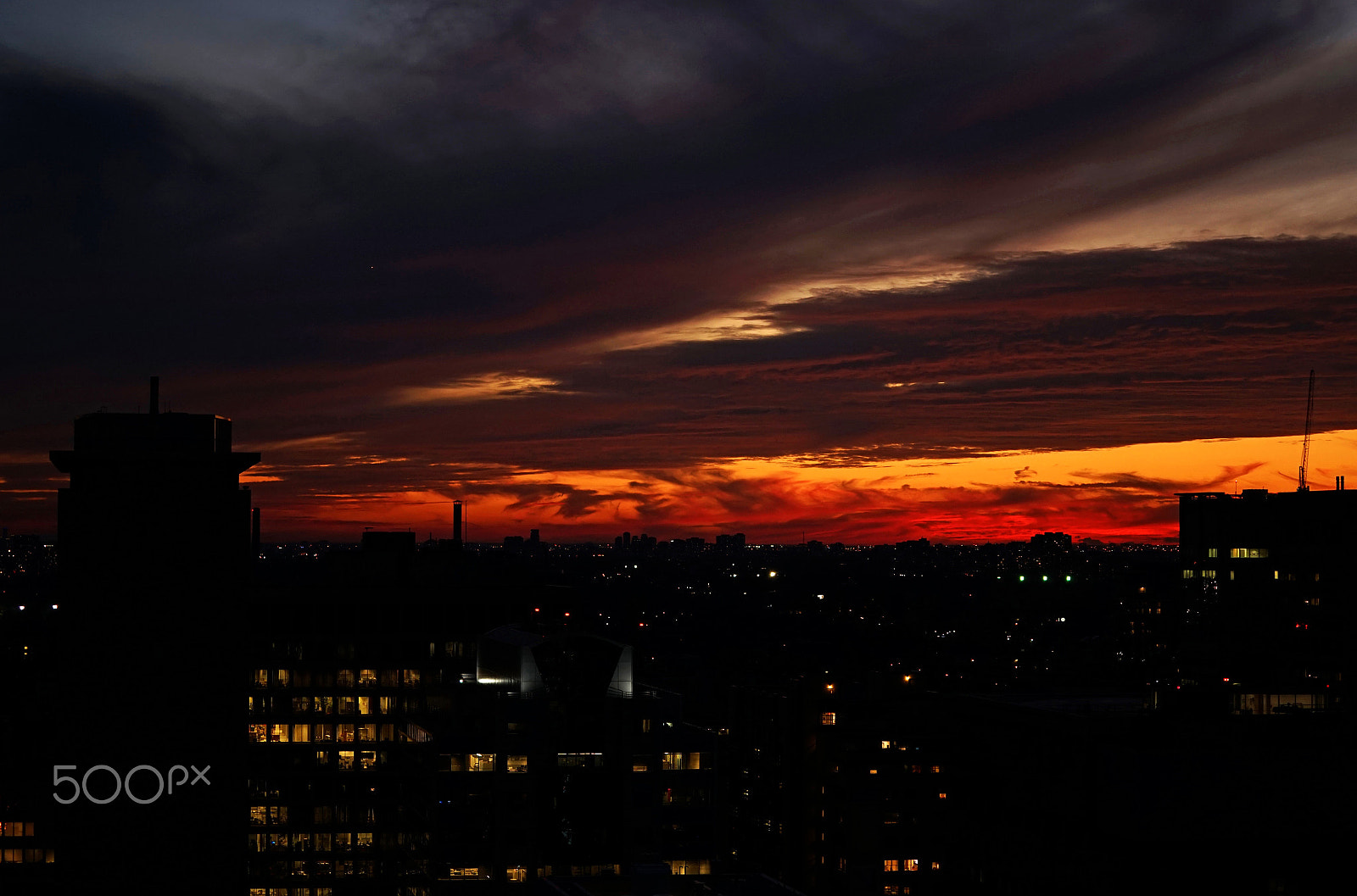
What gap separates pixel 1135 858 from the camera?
61.9 m

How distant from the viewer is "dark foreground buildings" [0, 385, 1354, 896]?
6294 cm

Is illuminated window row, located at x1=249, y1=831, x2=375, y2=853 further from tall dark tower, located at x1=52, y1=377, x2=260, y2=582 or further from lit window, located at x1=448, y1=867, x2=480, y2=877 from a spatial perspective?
tall dark tower, located at x1=52, y1=377, x2=260, y2=582

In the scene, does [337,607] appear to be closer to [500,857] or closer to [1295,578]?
[500,857]

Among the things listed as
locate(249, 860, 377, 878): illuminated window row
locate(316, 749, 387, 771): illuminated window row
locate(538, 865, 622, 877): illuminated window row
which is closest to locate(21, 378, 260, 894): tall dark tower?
locate(538, 865, 622, 877): illuminated window row

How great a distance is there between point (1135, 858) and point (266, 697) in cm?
6667

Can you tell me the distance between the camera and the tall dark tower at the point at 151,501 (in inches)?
2594

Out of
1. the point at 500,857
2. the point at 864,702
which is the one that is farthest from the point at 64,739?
the point at 864,702

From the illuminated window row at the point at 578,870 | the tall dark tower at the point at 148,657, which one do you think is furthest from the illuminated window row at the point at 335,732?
the tall dark tower at the point at 148,657

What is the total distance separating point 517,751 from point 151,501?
2591 centimetres

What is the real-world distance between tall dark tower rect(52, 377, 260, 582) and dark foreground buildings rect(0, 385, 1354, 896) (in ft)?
0.46

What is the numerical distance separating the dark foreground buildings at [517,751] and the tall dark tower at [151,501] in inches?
5.5

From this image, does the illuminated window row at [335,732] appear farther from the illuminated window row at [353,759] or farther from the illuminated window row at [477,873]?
the illuminated window row at [477,873]

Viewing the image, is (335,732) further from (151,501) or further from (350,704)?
(151,501)

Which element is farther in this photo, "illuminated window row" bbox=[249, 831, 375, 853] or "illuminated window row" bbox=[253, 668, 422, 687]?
"illuminated window row" bbox=[253, 668, 422, 687]
